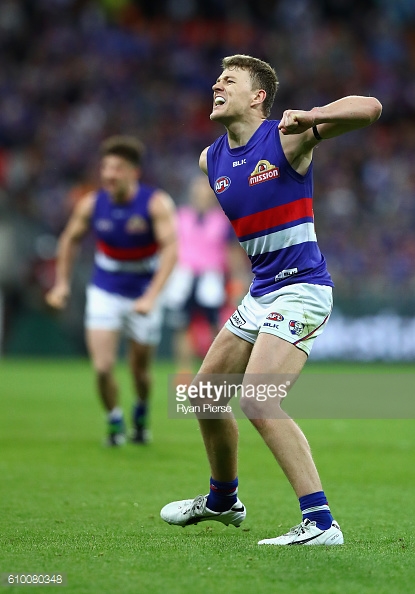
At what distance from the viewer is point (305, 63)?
2403 cm

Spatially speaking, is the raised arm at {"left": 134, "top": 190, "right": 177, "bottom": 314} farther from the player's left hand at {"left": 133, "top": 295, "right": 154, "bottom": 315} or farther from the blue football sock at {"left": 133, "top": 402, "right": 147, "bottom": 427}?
the blue football sock at {"left": 133, "top": 402, "right": 147, "bottom": 427}

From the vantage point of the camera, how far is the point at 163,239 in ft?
30.9

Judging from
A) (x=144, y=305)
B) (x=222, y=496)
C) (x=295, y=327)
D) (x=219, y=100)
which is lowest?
(x=222, y=496)

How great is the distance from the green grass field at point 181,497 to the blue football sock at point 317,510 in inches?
Answer: 5.1

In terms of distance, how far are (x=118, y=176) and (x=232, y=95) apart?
162 inches

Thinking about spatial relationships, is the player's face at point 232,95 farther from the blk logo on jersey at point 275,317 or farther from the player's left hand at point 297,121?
the blk logo on jersey at point 275,317

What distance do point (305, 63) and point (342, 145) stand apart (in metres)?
2.77

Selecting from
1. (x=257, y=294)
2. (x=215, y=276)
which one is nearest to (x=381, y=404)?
(x=215, y=276)

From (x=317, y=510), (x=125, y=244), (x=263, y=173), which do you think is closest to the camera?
(x=317, y=510)

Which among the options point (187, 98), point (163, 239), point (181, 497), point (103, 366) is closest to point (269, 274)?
point (181, 497)

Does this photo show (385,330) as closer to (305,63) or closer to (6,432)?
(305,63)

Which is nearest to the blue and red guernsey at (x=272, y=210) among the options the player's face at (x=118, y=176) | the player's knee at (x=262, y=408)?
the player's knee at (x=262, y=408)

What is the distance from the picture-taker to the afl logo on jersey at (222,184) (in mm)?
5425

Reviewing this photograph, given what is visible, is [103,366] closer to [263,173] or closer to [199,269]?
[263,173]
